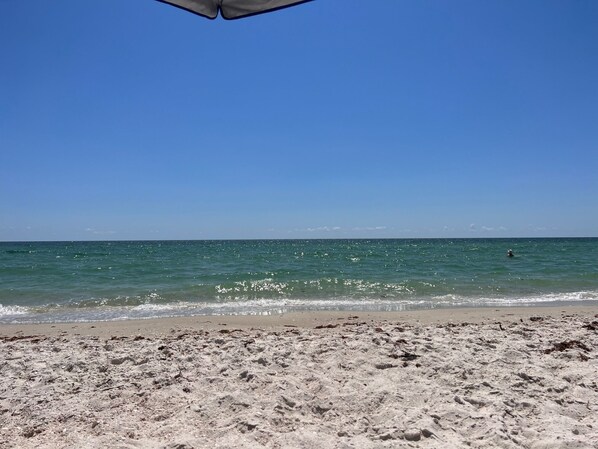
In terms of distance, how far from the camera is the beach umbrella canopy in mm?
2592

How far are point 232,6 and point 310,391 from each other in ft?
10.8

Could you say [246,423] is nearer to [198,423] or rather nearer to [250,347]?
[198,423]

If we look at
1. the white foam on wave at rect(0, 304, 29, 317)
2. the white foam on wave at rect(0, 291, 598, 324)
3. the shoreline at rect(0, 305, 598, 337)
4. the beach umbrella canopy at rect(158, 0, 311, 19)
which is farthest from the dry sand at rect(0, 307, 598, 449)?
the white foam on wave at rect(0, 304, 29, 317)

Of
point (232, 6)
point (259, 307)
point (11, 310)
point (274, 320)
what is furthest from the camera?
point (259, 307)

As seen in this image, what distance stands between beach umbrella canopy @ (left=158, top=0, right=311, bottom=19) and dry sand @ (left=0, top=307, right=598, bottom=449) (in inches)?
118

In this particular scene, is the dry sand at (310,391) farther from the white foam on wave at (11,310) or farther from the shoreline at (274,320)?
the white foam on wave at (11,310)

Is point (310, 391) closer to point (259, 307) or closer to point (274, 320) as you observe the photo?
point (274, 320)

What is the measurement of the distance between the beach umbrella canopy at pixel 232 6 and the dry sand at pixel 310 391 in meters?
3.00

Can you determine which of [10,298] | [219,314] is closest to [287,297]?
[219,314]

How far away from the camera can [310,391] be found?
13.0 feet

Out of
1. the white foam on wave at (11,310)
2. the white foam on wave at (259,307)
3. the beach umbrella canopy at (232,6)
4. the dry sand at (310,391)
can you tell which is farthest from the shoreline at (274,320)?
the beach umbrella canopy at (232,6)

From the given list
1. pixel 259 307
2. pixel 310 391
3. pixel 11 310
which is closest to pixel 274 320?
pixel 259 307

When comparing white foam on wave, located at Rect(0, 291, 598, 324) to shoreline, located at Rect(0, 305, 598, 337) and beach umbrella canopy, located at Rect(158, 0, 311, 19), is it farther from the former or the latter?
beach umbrella canopy, located at Rect(158, 0, 311, 19)

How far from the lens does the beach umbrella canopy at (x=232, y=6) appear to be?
2.59 m
